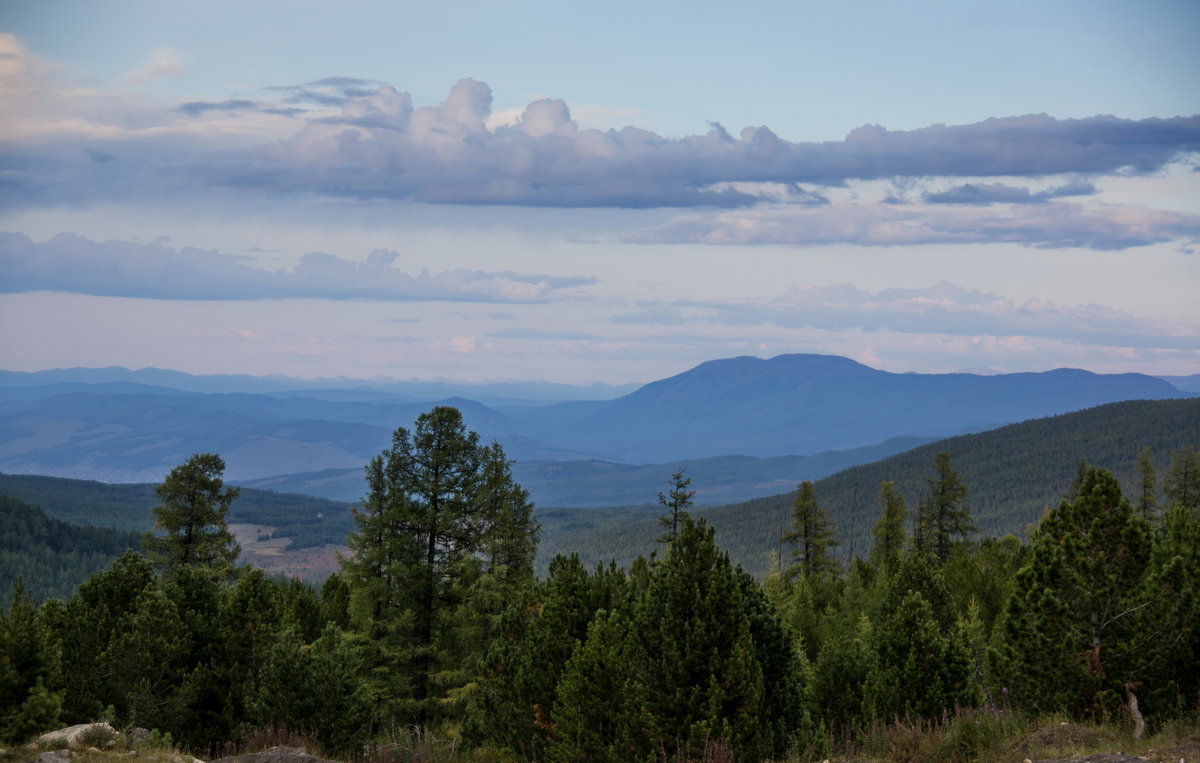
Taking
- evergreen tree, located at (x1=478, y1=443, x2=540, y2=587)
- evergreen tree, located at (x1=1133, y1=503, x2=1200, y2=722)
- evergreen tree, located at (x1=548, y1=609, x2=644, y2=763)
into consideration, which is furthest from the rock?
evergreen tree, located at (x1=1133, y1=503, x2=1200, y2=722)

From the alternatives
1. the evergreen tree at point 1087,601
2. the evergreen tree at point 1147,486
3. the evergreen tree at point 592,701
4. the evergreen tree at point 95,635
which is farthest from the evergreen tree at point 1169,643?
the evergreen tree at point 1147,486

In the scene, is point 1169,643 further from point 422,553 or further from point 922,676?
point 422,553

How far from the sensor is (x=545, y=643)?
2173 cm

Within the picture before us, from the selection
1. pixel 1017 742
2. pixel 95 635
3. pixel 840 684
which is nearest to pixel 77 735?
pixel 95 635

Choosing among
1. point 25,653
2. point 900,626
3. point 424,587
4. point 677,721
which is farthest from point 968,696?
point 25,653

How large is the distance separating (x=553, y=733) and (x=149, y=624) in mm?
9658

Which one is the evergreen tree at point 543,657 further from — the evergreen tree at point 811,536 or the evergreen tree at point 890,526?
the evergreen tree at point 890,526

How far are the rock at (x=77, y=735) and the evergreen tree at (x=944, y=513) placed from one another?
162ft

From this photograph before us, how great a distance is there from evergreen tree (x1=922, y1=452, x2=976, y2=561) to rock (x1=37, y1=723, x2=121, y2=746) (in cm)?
4939

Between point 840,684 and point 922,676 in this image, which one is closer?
point 922,676

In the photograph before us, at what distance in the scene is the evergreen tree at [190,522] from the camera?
114ft

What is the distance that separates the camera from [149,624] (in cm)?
2153

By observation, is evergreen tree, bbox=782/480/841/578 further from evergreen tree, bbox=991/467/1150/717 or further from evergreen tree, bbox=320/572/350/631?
evergreen tree, bbox=991/467/1150/717

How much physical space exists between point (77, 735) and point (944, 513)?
51356 millimetres
